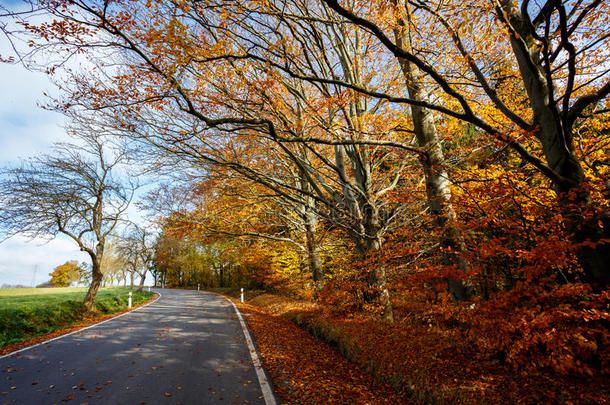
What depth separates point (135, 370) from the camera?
5172mm

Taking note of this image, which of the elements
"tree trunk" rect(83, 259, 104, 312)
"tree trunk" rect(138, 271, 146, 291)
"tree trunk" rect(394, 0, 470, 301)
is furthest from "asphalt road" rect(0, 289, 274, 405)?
"tree trunk" rect(138, 271, 146, 291)

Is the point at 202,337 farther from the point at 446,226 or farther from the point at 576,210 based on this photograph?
the point at 576,210

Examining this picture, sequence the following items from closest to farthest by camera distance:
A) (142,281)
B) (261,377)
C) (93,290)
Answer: (261,377)
(93,290)
(142,281)

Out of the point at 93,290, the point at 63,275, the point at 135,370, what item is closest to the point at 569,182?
the point at 135,370

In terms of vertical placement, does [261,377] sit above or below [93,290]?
below

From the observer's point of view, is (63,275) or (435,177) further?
(63,275)

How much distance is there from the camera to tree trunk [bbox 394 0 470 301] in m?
5.53

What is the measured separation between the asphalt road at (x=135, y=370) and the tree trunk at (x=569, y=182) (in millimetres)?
4932

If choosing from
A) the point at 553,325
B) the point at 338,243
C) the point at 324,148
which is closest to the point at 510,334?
the point at 553,325

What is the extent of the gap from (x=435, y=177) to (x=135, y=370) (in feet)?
24.0

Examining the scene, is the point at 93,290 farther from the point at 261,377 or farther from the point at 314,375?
the point at 314,375

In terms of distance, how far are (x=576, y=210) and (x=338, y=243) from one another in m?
9.59

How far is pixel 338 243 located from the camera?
12.8 metres

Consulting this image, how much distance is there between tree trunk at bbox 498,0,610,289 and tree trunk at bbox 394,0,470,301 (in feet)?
5.56
